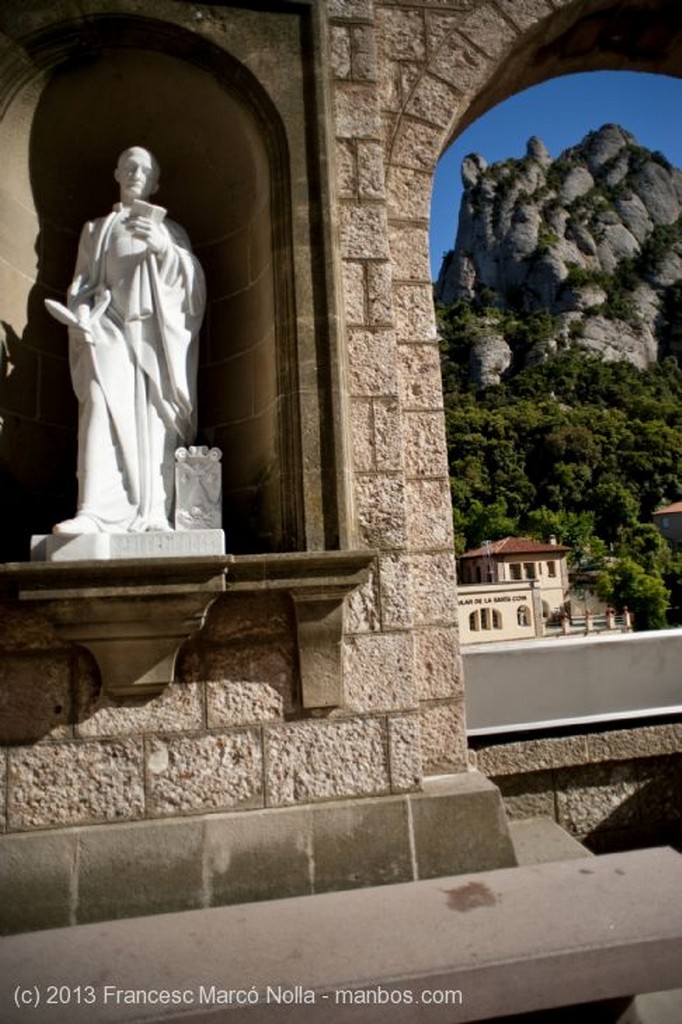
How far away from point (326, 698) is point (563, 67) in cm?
473

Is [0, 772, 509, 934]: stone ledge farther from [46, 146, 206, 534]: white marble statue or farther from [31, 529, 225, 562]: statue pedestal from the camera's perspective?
[46, 146, 206, 534]: white marble statue

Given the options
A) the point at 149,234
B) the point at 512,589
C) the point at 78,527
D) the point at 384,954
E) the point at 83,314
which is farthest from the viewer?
the point at 512,589

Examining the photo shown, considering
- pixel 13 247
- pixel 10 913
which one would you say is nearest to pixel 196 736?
pixel 10 913

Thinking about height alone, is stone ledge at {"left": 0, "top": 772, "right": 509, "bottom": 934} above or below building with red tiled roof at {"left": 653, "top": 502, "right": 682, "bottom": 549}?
below

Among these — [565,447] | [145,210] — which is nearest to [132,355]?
[145,210]

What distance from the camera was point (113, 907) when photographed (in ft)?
8.71

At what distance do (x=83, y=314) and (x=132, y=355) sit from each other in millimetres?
299

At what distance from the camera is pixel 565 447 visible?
66.6 m

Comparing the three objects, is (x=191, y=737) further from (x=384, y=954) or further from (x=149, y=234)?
(x=149, y=234)

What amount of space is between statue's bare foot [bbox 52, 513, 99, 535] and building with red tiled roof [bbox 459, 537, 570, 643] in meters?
31.5

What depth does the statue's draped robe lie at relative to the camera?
304cm

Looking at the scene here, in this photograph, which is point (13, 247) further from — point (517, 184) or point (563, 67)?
point (517, 184)

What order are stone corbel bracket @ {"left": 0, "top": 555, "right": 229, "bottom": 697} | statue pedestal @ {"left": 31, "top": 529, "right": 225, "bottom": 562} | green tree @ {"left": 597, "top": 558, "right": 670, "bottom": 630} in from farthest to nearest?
green tree @ {"left": 597, "top": 558, "right": 670, "bottom": 630} → statue pedestal @ {"left": 31, "top": 529, "right": 225, "bottom": 562} → stone corbel bracket @ {"left": 0, "top": 555, "right": 229, "bottom": 697}

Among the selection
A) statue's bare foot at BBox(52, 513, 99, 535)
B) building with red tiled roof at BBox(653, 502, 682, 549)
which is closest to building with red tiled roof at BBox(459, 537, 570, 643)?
building with red tiled roof at BBox(653, 502, 682, 549)
